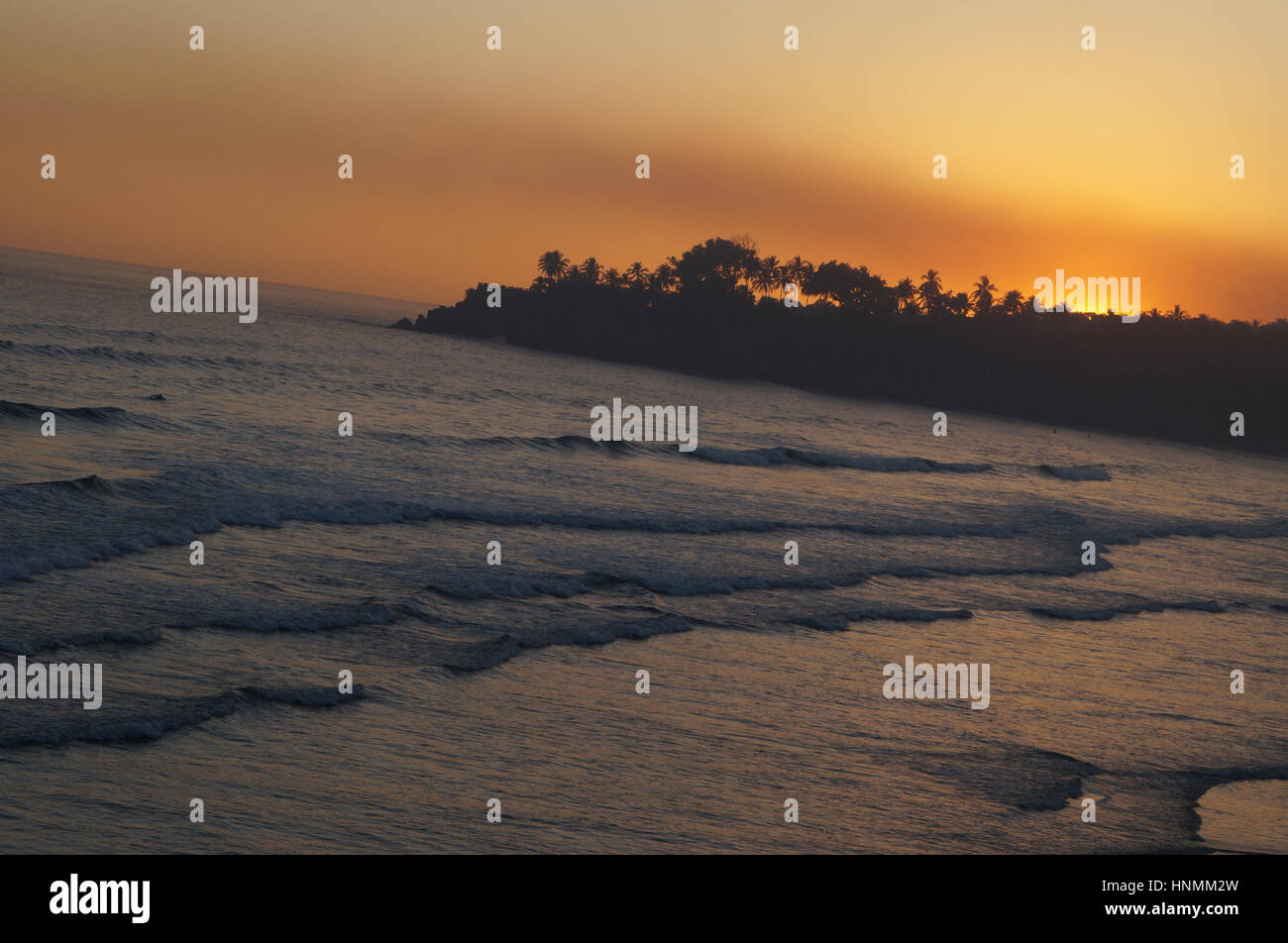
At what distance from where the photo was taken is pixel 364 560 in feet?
65.1

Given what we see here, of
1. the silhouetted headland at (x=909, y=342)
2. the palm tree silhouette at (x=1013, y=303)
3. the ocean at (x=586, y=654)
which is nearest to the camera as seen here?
the ocean at (x=586, y=654)

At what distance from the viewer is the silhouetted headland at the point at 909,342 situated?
4995 inches

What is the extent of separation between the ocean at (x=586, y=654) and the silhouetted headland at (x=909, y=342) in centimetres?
9472

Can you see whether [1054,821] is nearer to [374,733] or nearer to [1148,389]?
[374,733]

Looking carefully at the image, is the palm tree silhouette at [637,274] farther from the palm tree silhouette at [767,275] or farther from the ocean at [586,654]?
the ocean at [586,654]

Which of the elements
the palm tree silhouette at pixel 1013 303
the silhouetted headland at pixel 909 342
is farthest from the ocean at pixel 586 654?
the palm tree silhouette at pixel 1013 303

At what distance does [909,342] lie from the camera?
14288cm

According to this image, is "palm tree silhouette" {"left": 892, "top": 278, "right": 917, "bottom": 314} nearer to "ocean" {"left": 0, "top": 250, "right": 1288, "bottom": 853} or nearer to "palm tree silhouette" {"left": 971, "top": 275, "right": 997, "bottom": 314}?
"palm tree silhouette" {"left": 971, "top": 275, "right": 997, "bottom": 314}

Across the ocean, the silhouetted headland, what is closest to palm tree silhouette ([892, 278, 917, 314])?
the silhouetted headland

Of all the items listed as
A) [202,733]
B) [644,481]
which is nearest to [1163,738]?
[202,733]

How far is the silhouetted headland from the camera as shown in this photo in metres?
127

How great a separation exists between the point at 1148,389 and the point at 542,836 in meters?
135

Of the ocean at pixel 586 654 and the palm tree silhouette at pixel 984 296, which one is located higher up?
the palm tree silhouette at pixel 984 296

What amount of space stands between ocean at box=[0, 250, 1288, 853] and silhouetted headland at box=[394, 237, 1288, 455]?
9472cm
